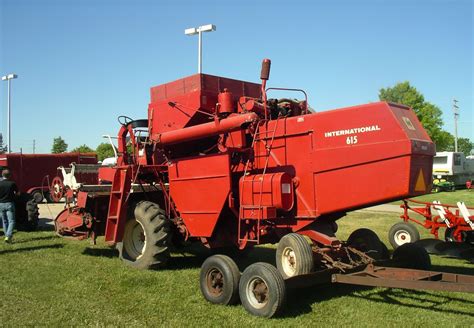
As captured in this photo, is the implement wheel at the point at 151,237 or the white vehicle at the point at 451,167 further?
the white vehicle at the point at 451,167

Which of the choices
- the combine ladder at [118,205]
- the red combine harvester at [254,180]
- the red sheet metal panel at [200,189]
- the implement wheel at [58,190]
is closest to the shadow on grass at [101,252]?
the red combine harvester at [254,180]

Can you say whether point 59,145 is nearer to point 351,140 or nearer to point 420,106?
point 420,106

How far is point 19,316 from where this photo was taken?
18.2 ft

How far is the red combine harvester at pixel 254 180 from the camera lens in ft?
18.9

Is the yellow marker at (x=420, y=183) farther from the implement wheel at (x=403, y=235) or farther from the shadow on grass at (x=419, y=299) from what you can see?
the implement wheel at (x=403, y=235)

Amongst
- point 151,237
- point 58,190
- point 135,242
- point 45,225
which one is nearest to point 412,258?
point 151,237

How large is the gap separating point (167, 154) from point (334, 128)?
3.40 m

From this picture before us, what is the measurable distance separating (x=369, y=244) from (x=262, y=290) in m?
2.39

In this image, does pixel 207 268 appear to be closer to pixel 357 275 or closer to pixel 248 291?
pixel 248 291

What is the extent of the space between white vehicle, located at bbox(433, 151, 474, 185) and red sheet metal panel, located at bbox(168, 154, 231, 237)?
32510 mm

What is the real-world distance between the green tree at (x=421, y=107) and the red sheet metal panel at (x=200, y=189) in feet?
127

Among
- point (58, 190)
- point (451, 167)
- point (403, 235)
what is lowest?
point (403, 235)

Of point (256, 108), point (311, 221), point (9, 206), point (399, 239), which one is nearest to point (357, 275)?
point (311, 221)

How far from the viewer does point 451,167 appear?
121ft
